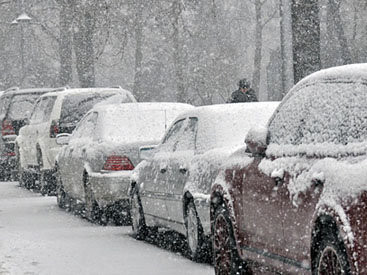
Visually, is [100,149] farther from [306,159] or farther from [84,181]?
[306,159]

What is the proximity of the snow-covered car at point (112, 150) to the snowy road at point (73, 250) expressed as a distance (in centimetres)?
39

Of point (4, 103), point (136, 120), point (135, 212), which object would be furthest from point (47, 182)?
point (135, 212)

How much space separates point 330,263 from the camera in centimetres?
663

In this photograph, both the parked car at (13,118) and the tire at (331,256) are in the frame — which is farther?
the parked car at (13,118)

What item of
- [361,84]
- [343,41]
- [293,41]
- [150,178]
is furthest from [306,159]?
[343,41]

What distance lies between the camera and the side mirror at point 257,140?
26.4ft

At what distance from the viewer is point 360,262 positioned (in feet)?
20.2

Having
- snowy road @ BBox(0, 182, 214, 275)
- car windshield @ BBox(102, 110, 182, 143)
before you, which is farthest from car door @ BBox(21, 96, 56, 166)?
car windshield @ BBox(102, 110, 182, 143)

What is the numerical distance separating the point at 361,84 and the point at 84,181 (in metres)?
9.07

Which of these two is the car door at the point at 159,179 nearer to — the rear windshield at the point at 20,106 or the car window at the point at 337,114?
the car window at the point at 337,114

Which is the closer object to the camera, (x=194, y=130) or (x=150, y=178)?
(x=194, y=130)

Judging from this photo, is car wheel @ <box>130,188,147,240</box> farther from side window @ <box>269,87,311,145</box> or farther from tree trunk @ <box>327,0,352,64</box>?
tree trunk @ <box>327,0,352,64</box>

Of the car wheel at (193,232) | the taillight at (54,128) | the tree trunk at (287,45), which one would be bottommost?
the car wheel at (193,232)

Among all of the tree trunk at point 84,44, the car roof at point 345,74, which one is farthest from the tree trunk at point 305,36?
the tree trunk at point 84,44
